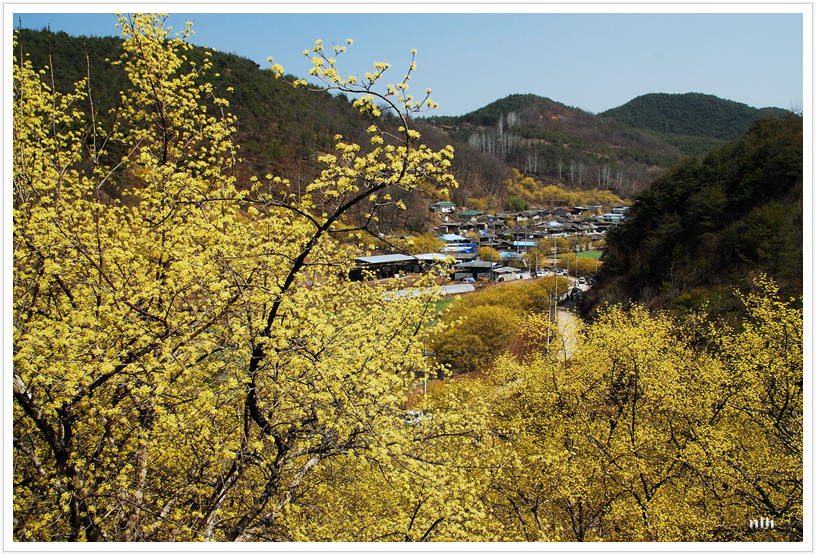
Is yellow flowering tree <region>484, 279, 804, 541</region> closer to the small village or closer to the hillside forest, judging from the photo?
the hillside forest

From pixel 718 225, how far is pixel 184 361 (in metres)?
36.8

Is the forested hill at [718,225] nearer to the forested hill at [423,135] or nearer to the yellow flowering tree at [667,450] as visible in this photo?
the yellow flowering tree at [667,450]

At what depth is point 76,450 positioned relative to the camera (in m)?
4.83

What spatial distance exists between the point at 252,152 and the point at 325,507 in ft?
224

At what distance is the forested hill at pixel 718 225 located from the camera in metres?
25.1

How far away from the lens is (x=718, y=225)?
33.0 meters

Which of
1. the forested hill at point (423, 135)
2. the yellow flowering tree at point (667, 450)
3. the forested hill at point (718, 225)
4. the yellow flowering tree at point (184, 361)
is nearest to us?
the yellow flowering tree at point (184, 361)

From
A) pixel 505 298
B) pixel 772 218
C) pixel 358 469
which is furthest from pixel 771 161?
pixel 358 469

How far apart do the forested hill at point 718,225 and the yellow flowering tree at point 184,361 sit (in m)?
21.5

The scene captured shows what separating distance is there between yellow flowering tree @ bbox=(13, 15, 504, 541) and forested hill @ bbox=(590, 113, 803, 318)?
21.5 m

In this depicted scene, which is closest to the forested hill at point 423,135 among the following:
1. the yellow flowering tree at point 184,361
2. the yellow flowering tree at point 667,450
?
the yellow flowering tree at point 184,361

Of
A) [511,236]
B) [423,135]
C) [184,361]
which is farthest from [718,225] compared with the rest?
[423,135]

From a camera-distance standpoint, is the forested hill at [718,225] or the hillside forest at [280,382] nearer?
the hillside forest at [280,382]

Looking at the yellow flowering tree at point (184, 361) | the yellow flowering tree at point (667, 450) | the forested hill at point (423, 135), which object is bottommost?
the yellow flowering tree at point (667, 450)
